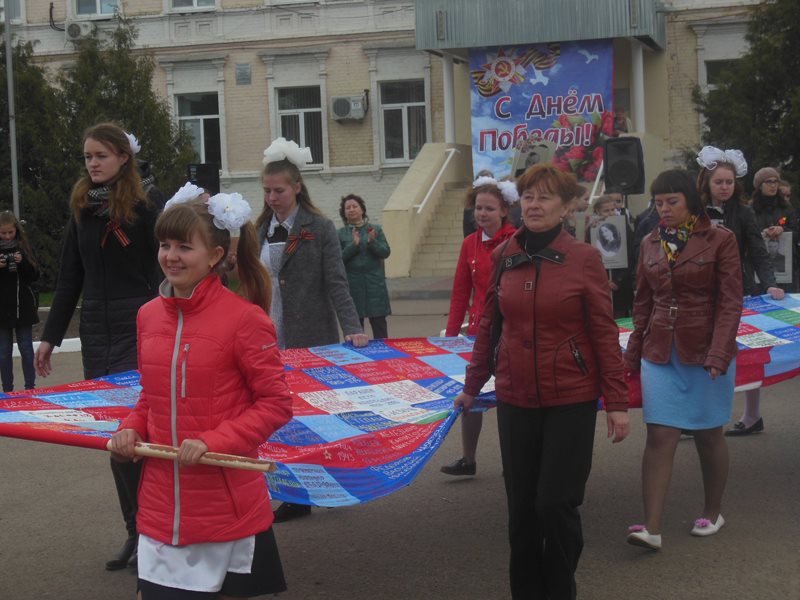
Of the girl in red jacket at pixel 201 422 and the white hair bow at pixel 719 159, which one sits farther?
the white hair bow at pixel 719 159

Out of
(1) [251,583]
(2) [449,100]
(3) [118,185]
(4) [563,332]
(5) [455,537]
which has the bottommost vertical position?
(5) [455,537]

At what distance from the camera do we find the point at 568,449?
4879 mm

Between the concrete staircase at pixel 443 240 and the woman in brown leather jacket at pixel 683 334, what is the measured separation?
1956 cm

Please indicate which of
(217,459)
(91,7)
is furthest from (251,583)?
(91,7)

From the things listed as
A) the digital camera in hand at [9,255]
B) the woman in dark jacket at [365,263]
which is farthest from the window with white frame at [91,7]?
the woman in dark jacket at [365,263]

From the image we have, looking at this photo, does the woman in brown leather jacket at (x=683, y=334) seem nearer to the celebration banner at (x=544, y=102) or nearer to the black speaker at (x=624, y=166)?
the black speaker at (x=624, y=166)

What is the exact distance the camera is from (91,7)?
35.3 meters

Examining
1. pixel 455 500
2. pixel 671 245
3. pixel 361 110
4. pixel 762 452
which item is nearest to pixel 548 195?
pixel 671 245

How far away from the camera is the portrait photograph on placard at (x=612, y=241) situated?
43.4ft

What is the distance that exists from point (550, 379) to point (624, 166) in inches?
483

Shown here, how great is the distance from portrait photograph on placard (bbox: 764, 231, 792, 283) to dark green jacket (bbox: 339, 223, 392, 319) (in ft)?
13.2

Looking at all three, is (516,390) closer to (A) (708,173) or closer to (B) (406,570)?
(B) (406,570)

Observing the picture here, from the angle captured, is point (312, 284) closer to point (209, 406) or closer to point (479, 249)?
point (479, 249)

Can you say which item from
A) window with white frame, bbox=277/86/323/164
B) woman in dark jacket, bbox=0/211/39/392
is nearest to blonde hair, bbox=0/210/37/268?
woman in dark jacket, bbox=0/211/39/392
